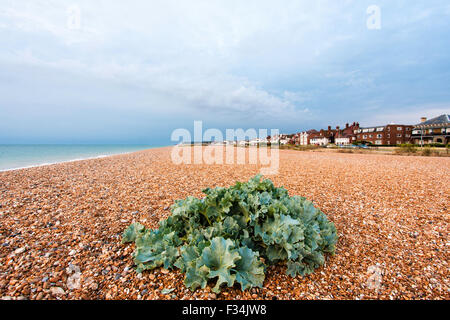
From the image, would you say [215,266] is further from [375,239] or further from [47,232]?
[47,232]

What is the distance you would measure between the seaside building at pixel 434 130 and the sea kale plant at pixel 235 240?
165 ft

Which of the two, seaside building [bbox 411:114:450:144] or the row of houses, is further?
the row of houses

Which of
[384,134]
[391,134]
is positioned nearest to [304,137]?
[384,134]

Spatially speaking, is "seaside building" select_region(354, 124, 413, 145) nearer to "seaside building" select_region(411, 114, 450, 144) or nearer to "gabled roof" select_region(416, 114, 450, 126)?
"seaside building" select_region(411, 114, 450, 144)

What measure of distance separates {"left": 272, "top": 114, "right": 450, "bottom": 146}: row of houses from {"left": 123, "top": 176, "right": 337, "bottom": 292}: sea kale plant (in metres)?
42.7

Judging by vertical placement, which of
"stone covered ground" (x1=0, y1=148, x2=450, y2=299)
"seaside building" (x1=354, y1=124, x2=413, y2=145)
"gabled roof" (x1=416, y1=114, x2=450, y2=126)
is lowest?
"stone covered ground" (x1=0, y1=148, x2=450, y2=299)

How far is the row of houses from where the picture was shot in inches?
1571

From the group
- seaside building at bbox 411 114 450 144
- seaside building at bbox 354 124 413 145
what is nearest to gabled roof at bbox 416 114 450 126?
seaside building at bbox 411 114 450 144

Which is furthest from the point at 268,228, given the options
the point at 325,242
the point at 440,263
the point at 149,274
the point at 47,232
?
the point at 47,232

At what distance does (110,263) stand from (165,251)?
0.70 m

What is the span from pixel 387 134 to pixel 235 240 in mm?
60706

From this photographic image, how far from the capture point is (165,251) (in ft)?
7.28

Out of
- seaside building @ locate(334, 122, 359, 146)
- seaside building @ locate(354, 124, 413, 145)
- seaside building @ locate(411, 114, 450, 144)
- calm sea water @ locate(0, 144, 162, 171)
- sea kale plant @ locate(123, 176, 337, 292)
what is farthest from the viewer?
seaside building @ locate(334, 122, 359, 146)

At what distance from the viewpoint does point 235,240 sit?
212 cm
